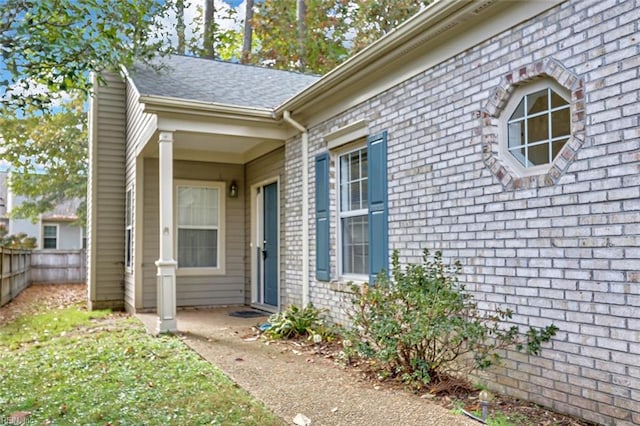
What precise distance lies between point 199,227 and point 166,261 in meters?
2.79

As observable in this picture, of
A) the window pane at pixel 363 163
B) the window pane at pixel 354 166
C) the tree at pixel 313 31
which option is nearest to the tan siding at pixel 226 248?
the window pane at pixel 354 166

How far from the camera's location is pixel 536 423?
3.26 m

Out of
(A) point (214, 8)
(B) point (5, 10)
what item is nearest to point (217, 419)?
(B) point (5, 10)

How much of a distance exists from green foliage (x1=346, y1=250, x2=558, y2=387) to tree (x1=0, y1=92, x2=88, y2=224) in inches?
621

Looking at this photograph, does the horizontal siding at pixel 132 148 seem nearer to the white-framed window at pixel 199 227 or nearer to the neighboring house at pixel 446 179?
the neighboring house at pixel 446 179

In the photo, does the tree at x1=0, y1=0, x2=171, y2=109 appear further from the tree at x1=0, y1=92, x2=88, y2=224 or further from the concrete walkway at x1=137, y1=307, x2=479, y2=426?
the tree at x1=0, y1=92, x2=88, y2=224

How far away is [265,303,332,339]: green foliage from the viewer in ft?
20.8

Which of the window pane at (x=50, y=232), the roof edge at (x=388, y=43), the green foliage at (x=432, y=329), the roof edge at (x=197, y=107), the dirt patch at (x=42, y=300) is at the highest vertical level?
the roof edge at (x=388, y=43)

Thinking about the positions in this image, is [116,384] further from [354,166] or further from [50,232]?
[50,232]

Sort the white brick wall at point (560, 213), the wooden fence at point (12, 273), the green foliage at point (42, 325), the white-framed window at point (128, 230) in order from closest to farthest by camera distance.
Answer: the white brick wall at point (560, 213) → the green foliage at point (42, 325) → the white-framed window at point (128, 230) → the wooden fence at point (12, 273)

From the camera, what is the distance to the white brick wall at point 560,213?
3.07 m

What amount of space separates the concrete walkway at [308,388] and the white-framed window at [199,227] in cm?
287

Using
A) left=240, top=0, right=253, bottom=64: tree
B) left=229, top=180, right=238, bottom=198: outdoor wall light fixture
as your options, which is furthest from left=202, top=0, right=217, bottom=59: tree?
left=229, top=180, right=238, bottom=198: outdoor wall light fixture

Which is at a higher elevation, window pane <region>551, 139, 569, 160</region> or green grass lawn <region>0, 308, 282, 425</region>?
window pane <region>551, 139, 569, 160</region>
